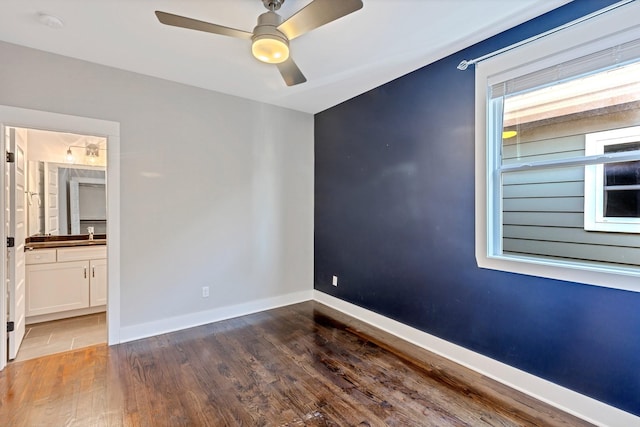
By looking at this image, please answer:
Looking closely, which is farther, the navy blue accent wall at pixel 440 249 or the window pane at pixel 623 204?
the window pane at pixel 623 204

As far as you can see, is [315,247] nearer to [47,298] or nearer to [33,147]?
[47,298]

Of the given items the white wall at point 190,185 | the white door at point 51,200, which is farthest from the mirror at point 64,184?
the white wall at point 190,185

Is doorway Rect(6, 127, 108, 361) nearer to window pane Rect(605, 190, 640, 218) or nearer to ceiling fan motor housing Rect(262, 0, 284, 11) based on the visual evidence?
ceiling fan motor housing Rect(262, 0, 284, 11)

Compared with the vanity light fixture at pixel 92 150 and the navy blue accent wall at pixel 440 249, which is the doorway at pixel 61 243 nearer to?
the vanity light fixture at pixel 92 150

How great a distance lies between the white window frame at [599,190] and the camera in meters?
2.15

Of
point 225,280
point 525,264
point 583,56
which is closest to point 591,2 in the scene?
point 583,56

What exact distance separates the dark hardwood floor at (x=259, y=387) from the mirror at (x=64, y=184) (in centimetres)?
191

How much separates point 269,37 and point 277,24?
135 millimetres

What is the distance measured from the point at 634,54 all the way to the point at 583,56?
0.78ft

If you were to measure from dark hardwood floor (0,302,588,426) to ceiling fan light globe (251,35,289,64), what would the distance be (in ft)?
7.60

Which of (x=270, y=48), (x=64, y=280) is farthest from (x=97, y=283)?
(x=270, y=48)

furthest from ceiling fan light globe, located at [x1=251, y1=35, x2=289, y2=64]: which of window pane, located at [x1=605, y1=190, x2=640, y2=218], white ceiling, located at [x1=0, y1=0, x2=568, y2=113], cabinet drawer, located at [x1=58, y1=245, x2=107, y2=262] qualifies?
cabinet drawer, located at [x1=58, y1=245, x2=107, y2=262]

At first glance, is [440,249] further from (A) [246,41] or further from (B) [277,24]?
(A) [246,41]

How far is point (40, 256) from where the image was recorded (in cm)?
342
